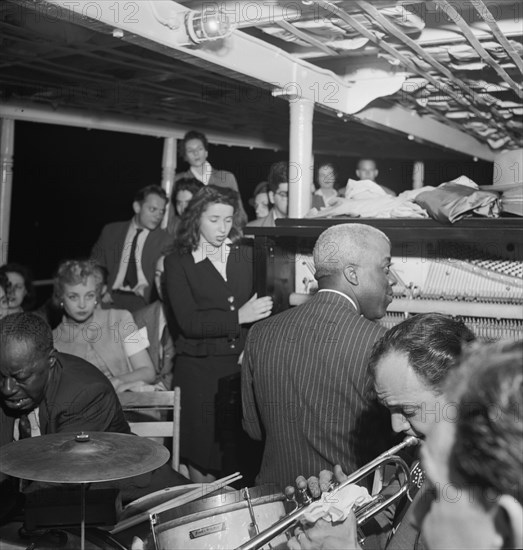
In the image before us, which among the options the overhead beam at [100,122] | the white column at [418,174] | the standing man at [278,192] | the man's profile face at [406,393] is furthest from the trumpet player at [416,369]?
the white column at [418,174]

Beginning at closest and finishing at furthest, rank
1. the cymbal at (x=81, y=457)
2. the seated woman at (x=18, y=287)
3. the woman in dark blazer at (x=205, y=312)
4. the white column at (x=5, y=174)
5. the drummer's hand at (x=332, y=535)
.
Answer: the drummer's hand at (x=332, y=535), the cymbal at (x=81, y=457), the woman in dark blazer at (x=205, y=312), the seated woman at (x=18, y=287), the white column at (x=5, y=174)

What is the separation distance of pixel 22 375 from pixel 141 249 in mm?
2899

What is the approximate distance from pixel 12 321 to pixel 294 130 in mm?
2211

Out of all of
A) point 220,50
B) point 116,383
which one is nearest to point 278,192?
point 220,50

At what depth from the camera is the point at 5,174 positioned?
6402mm

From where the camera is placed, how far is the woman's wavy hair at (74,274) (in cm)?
449

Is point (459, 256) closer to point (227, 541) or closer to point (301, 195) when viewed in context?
point (301, 195)

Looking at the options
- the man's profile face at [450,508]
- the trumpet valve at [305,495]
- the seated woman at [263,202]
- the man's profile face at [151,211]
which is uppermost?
the seated woman at [263,202]

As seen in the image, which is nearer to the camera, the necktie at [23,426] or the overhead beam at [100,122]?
the necktie at [23,426]

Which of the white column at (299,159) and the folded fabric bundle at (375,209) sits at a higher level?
the white column at (299,159)

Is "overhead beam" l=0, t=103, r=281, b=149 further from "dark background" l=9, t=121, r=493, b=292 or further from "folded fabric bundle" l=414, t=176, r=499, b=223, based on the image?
"folded fabric bundle" l=414, t=176, r=499, b=223

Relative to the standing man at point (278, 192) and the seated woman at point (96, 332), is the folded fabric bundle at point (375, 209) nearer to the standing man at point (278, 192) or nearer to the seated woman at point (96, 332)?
the standing man at point (278, 192)

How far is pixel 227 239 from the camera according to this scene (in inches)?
183

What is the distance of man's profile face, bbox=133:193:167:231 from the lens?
606 centimetres
